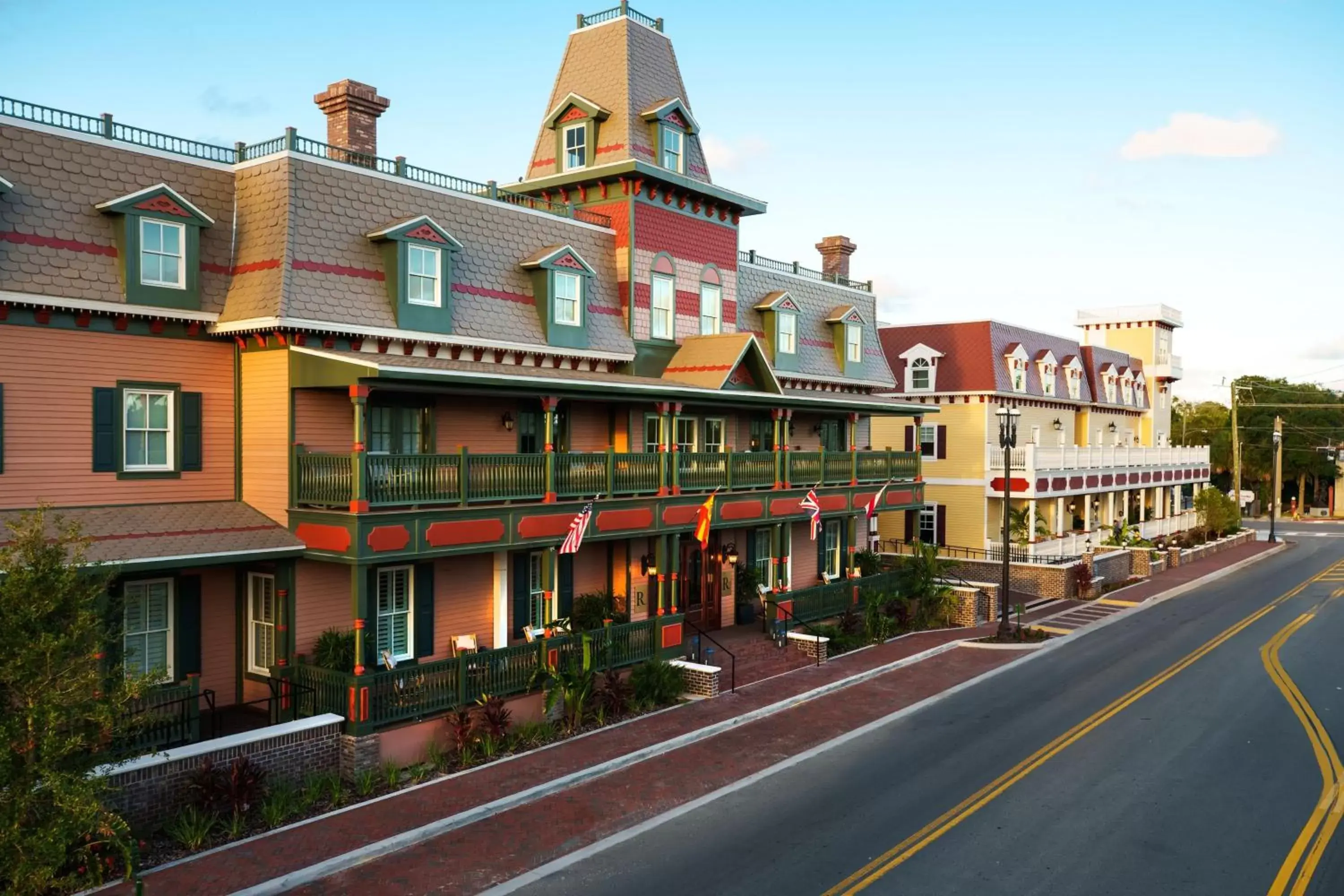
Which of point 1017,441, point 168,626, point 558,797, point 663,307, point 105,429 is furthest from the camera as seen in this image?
point 1017,441

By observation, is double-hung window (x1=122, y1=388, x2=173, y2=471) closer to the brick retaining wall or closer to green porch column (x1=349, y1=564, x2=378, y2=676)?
green porch column (x1=349, y1=564, x2=378, y2=676)

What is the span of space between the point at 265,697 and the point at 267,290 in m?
7.57

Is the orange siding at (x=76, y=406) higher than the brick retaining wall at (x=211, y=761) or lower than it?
higher

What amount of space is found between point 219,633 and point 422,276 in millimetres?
8154

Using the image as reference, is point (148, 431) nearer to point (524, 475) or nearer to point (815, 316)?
point (524, 475)

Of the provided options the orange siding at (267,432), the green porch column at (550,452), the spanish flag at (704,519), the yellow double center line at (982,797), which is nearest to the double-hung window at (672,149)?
the spanish flag at (704,519)

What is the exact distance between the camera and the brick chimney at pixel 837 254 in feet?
128

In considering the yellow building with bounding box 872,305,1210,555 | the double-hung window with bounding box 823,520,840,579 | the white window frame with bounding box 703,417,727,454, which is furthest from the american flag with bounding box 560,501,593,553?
the yellow building with bounding box 872,305,1210,555

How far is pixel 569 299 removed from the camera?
24.4 metres

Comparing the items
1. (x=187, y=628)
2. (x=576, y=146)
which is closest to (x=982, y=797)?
(x=187, y=628)

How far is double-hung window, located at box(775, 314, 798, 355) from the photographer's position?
32.0m

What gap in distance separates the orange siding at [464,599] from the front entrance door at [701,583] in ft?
23.0

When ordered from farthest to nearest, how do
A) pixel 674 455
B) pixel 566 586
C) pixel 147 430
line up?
pixel 674 455
pixel 566 586
pixel 147 430

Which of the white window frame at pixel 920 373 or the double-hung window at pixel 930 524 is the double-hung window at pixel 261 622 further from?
the white window frame at pixel 920 373
